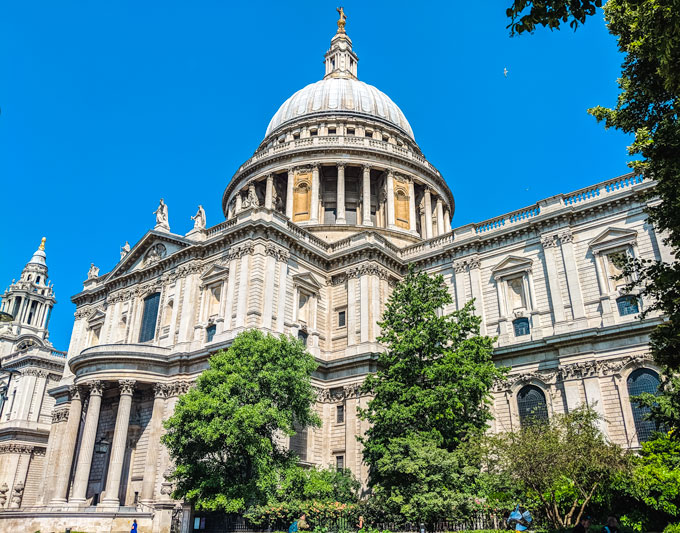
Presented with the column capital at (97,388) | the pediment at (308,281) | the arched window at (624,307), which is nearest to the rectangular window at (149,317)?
the column capital at (97,388)

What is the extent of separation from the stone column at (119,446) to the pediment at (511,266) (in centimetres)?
2315

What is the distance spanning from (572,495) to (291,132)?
4522 cm

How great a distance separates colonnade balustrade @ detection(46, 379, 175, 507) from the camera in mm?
30984

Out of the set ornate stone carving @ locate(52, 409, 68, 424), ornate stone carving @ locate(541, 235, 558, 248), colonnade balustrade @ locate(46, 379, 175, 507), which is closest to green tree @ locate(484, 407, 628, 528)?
ornate stone carving @ locate(541, 235, 558, 248)

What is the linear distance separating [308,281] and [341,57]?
42336 millimetres

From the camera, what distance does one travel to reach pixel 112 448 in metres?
33.2

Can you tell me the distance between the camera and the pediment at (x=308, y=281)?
36531mm

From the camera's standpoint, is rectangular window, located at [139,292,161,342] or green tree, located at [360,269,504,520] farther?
rectangular window, located at [139,292,161,342]

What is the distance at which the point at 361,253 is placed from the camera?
38375mm

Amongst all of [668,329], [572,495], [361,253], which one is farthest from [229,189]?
[668,329]

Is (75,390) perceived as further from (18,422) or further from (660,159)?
(660,159)

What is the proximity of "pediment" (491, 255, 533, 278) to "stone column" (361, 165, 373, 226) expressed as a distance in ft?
49.9

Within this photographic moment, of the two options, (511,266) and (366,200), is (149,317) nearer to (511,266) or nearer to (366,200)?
(366,200)

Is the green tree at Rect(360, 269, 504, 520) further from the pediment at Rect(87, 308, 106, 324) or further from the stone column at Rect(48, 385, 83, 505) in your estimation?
the pediment at Rect(87, 308, 106, 324)
